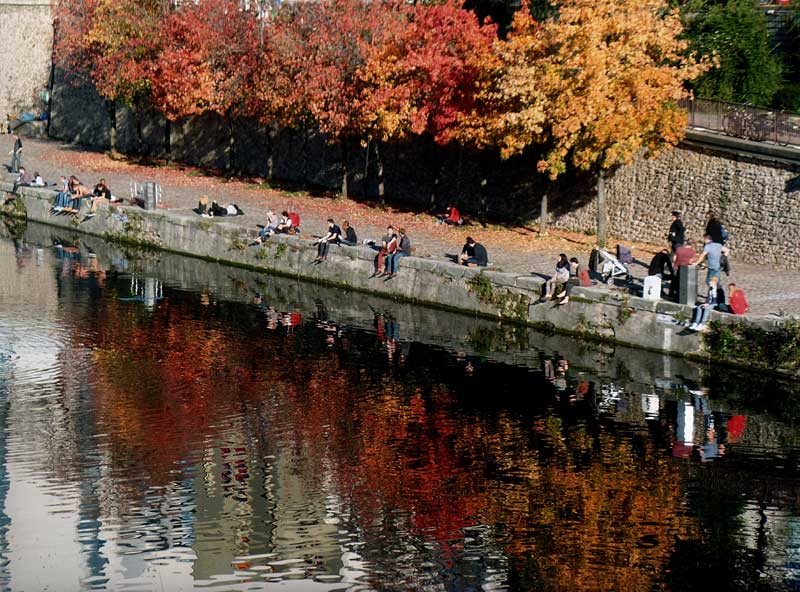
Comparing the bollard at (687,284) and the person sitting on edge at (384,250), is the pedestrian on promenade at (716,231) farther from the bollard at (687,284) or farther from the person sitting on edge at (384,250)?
the person sitting on edge at (384,250)

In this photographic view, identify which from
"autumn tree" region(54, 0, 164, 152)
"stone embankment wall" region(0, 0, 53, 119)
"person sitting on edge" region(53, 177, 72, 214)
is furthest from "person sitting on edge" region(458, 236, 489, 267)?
"stone embankment wall" region(0, 0, 53, 119)

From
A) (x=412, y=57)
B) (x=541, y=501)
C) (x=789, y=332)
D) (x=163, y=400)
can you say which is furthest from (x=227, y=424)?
(x=412, y=57)

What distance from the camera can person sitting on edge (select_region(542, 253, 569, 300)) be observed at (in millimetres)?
30531

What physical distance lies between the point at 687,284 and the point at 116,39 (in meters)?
28.8

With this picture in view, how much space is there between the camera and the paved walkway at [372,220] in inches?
1276

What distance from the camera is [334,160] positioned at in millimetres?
47438

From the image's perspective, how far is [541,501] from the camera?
19.6 meters

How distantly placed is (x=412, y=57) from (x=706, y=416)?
1816cm

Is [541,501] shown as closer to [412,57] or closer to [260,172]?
[412,57]

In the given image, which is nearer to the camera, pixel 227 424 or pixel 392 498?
pixel 392 498

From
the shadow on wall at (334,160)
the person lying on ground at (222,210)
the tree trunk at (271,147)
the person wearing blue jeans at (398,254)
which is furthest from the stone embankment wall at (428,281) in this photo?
the tree trunk at (271,147)

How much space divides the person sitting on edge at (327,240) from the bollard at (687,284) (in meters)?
10.6

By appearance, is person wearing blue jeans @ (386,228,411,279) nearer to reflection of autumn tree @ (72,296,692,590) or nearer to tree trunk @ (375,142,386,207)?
reflection of autumn tree @ (72,296,692,590)

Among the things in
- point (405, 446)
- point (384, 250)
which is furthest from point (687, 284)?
point (405, 446)
